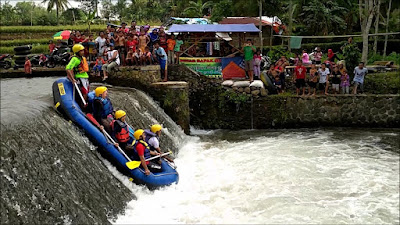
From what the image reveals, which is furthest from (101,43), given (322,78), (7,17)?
(7,17)

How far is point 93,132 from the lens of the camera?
7.67m

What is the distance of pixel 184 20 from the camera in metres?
18.9

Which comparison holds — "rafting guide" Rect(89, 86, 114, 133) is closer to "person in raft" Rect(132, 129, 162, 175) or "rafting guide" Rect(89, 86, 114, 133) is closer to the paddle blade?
"person in raft" Rect(132, 129, 162, 175)

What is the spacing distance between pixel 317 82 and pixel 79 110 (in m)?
9.84

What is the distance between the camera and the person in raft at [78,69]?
7.94 meters

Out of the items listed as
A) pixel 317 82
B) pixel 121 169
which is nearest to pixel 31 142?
pixel 121 169

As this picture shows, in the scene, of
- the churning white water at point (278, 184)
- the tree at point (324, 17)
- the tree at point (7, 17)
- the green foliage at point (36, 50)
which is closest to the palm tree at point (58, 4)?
the tree at point (7, 17)

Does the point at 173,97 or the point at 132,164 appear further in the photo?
the point at 173,97

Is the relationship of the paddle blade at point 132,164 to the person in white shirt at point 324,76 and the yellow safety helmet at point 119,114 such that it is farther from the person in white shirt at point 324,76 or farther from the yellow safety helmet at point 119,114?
the person in white shirt at point 324,76

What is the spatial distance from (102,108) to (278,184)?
407 cm

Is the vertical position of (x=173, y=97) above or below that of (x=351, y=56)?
below

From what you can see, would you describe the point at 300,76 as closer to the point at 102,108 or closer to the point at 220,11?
the point at 102,108

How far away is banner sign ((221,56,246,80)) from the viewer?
15.3m

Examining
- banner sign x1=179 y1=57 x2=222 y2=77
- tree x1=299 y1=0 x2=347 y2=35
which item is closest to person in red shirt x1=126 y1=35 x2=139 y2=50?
banner sign x1=179 y1=57 x2=222 y2=77
